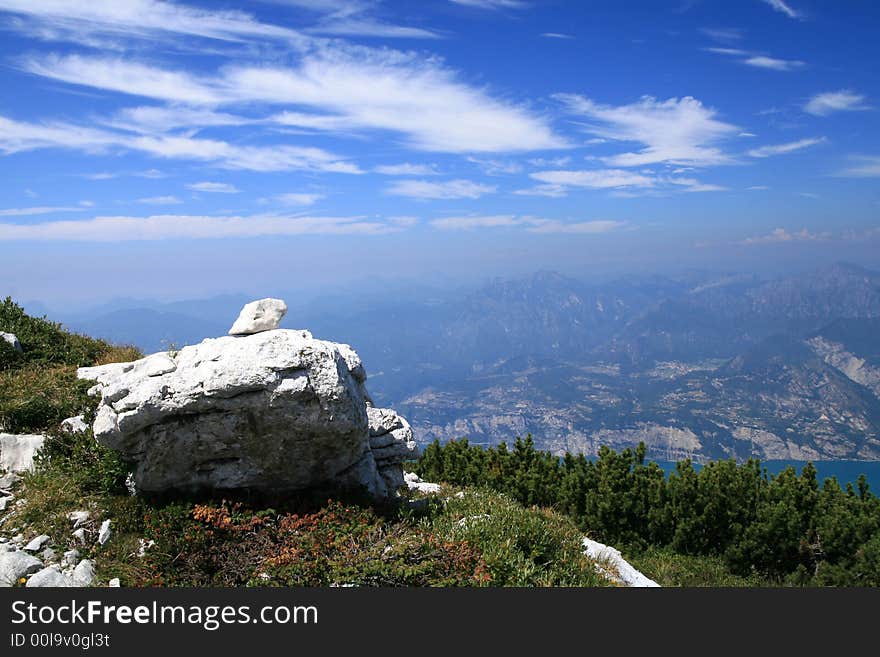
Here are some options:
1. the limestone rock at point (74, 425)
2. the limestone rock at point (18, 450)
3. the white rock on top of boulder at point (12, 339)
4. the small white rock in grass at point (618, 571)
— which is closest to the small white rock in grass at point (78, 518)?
the limestone rock at point (18, 450)

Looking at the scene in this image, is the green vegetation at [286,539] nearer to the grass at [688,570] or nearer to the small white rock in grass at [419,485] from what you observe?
the grass at [688,570]

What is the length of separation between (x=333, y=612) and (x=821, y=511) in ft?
41.2

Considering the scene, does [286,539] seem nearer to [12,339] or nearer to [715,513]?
[715,513]

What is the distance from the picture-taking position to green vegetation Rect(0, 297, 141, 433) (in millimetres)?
12328

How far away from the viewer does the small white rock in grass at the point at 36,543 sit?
27.6 ft

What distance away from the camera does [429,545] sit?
8.57 metres

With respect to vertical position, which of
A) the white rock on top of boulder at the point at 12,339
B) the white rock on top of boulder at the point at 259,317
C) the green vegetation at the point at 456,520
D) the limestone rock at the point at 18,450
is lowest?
the green vegetation at the point at 456,520

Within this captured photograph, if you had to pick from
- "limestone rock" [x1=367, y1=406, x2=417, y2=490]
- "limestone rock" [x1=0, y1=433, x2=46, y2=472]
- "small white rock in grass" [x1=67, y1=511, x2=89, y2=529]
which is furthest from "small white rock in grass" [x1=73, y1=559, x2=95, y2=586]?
"limestone rock" [x1=367, y1=406, x2=417, y2=490]

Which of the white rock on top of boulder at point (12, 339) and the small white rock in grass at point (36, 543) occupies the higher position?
the white rock on top of boulder at point (12, 339)

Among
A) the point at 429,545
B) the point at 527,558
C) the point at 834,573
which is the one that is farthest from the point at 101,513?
the point at 834,573

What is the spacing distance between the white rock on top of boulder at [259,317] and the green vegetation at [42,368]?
4.71 m

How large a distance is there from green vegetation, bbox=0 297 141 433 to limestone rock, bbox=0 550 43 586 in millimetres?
4835

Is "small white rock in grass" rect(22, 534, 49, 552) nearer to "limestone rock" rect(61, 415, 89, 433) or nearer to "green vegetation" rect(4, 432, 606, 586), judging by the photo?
"green vegetation" rect(4, 432, 606, 586)

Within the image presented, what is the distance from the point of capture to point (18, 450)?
36.6 ft
